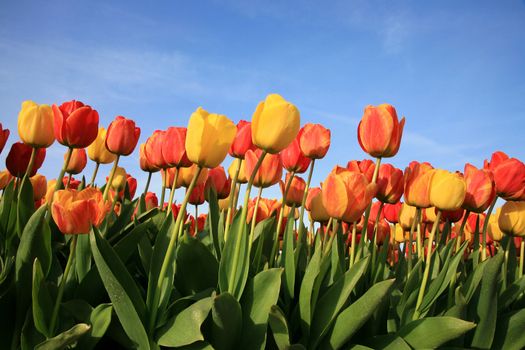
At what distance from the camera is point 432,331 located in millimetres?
2176

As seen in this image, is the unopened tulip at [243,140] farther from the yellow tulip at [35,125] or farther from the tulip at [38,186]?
the tulip at [38,186]

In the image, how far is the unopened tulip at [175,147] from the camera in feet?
8.18

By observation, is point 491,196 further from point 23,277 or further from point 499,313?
point 23,277

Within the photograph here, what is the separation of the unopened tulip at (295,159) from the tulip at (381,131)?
1.44 ft

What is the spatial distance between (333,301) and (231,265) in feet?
1.47

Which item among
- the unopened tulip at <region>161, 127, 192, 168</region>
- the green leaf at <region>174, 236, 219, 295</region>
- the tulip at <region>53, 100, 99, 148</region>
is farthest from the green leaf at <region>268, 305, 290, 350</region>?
the tulip at <region>53, 100, 99, 148</region>

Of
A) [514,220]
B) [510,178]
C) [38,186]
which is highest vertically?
[510,178]

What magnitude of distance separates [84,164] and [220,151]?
71.2 inches

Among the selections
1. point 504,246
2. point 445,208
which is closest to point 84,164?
point 445,208

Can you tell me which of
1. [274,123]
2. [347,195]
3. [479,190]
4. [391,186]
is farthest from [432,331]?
[274,123]

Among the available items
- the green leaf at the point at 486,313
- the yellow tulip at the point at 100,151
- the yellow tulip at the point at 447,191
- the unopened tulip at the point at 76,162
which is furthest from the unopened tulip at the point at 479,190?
the unopened tulip at the point at 76,162

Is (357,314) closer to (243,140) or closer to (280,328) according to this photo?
(280,328)

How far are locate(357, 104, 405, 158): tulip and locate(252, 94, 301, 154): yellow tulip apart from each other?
24.5 inches

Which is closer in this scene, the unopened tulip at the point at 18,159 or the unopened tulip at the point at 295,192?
the unopened tulip at the point at 18,159
